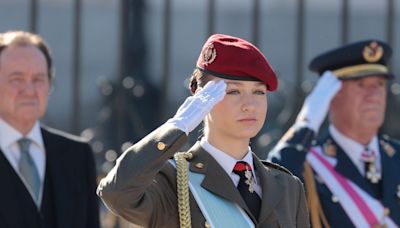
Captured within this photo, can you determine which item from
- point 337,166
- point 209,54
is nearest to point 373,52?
point 337,166


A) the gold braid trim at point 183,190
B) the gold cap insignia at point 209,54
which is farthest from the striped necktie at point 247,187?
the gold cap insignia at point 209,54

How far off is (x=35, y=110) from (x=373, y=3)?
2125 mm

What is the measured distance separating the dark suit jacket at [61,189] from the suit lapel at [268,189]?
3.63 feet

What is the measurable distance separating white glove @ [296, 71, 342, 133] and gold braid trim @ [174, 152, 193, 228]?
124cm

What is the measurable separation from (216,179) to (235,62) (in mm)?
308

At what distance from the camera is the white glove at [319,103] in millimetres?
4488

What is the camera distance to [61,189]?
438 centimetres

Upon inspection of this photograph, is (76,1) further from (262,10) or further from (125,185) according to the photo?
(125,185)

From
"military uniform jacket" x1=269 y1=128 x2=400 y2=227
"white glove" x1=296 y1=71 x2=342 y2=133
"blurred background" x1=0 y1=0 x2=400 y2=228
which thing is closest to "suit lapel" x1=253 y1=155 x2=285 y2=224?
"military uniform jacket" x1=269 y1=128 x2=400 y2=227

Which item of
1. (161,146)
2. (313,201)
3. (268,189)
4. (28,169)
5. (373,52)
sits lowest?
(313,201)

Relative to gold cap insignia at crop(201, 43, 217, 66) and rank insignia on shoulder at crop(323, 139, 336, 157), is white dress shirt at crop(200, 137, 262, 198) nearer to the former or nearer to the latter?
gold cap insignia at crop(201, 43, 217, 66)

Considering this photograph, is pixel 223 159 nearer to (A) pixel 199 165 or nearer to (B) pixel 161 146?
(A) pixel 199 165

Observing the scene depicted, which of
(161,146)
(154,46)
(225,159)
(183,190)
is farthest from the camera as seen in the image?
(154,46)

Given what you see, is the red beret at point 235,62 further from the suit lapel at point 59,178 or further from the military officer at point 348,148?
the suit lapel at point 59,178
